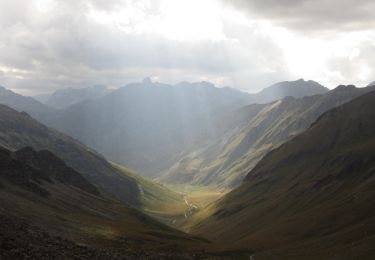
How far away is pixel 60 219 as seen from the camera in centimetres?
9744

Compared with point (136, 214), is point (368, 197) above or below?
above

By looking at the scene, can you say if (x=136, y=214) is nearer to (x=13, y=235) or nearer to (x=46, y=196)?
(x=46, y=196)

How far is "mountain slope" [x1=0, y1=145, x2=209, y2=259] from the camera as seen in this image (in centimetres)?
6219

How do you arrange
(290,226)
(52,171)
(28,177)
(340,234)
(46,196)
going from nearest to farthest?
(340,234) < (46,196) < (28,177) < (290,226) < (52,171)

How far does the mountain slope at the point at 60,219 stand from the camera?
6219 centimetres

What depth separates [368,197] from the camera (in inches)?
5561

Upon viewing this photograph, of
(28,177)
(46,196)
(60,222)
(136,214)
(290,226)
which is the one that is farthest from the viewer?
(136,214)

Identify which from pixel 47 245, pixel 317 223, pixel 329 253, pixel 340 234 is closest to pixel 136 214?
pixel 317 223

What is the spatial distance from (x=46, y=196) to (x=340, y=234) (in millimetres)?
75249

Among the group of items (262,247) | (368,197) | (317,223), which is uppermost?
(368,197)

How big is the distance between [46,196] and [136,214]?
52061 mm

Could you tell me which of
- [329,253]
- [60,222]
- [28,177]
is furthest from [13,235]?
[28,177]

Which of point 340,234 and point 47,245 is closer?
point 47,245

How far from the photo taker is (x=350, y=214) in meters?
135
